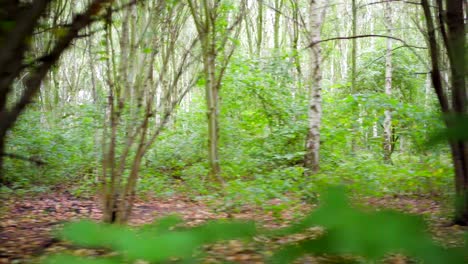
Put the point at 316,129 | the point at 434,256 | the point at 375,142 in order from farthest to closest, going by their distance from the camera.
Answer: the point at 375,142 < the point at 316,129 < the point at 434,256

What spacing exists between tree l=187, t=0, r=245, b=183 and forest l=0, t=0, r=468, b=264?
5 centimetres

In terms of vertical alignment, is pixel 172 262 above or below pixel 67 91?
below

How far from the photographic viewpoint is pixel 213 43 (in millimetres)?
9961

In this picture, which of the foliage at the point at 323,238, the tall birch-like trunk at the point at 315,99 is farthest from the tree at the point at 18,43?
the tall birch-like trunk at the point at 315,99

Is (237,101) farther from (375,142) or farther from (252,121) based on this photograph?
(375,142)

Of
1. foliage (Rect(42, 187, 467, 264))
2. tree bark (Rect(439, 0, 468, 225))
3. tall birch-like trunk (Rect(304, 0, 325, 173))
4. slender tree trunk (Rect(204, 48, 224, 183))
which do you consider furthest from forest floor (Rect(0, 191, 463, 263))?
tall birch-like trunk (Rect(304, 0, 325, 173))

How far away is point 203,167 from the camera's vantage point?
10.5m

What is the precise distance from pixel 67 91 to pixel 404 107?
26.8m

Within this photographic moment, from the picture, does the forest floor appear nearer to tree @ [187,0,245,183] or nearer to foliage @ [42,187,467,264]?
foliage @ [42,187,467,264]

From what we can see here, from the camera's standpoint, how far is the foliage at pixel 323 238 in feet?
2.81

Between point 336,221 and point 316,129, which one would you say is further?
point 316,129

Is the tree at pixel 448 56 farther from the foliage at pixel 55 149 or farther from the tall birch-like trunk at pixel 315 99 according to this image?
the foliage at pixel 55 149

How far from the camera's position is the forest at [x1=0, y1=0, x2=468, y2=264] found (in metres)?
0.97

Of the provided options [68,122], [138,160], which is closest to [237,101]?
[68,122]
